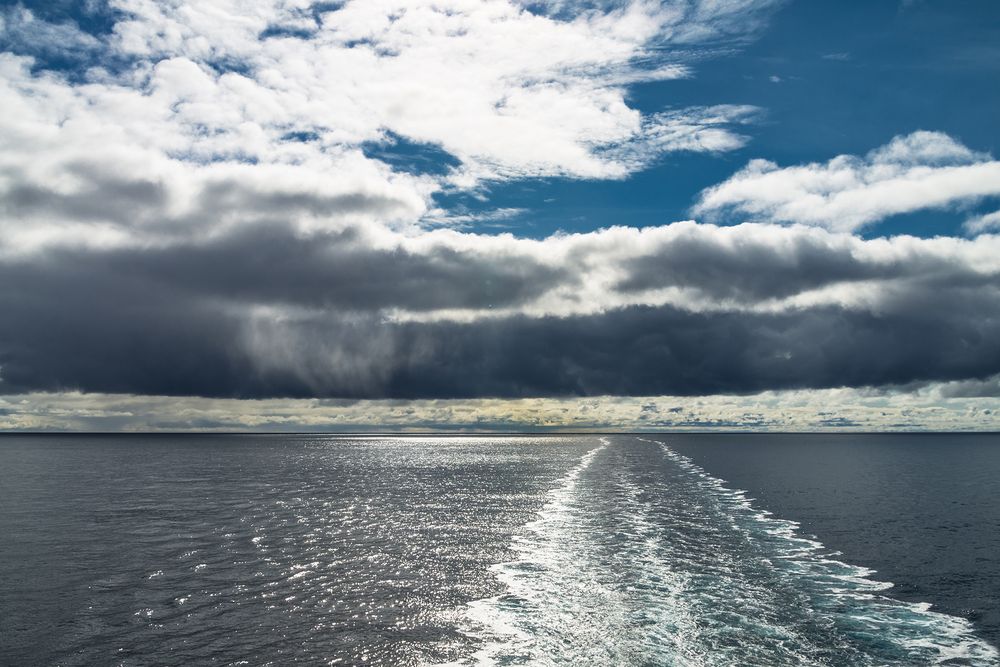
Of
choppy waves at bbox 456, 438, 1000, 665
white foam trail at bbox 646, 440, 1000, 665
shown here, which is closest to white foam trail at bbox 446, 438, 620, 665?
choppy waves at bbox 456, 438, 1000, 665

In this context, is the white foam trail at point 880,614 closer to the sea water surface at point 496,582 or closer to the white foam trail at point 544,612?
the sea water surface at point 496,582

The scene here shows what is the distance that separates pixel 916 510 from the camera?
6159 cm

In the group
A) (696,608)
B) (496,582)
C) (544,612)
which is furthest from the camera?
(496,582)

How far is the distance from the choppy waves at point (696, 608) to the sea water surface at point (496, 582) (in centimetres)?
13

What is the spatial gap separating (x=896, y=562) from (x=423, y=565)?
2548cm

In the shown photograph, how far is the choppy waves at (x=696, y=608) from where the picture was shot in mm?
22156

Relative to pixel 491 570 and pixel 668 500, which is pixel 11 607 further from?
pixel 668 500

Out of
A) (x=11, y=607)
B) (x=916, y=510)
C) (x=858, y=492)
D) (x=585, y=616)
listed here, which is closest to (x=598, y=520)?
(x=585, y=616)

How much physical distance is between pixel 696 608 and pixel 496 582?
919 centimetres

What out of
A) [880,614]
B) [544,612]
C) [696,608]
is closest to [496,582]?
[544,612]

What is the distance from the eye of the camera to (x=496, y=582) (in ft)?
104

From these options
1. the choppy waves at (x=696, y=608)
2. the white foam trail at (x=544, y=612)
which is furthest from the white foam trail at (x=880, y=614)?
the white foam trail at (x=544, y=612)

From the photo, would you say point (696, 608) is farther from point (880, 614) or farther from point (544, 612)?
point (880, 614)

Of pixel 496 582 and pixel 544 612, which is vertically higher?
pixel 544 612
